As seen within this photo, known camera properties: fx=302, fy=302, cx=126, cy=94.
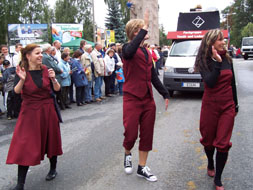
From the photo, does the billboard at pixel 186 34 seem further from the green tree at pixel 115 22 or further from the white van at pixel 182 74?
the green tree at pixel 115 22

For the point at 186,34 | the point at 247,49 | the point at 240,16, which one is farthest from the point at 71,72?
the point at 240,16

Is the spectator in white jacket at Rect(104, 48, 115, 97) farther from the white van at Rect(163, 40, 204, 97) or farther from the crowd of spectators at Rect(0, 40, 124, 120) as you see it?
the white van at Rect(163, 40, 204, 97)

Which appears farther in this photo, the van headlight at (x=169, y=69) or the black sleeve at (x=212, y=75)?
the van headlight at (x=169, y=69)

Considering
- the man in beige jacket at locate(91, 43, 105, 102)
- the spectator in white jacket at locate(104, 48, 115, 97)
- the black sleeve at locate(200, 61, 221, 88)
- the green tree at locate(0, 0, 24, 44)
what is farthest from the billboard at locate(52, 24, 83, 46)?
the black sleeve at locate(200, 61, 221, 88)

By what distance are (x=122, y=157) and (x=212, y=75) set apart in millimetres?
2064

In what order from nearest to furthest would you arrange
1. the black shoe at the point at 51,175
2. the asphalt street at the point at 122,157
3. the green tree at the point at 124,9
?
the asphalt street at the point at 122,157
the black shoe at the point at 51,175
the green tree at the point at 124,9

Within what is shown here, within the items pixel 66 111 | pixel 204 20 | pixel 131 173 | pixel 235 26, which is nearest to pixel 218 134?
pixel 131 173

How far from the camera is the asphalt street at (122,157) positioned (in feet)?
12.5

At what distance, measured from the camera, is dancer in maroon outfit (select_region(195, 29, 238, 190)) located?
3.45 m

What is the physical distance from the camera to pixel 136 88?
3.73m

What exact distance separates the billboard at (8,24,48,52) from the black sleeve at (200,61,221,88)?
105 ft

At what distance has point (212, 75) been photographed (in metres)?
3.47

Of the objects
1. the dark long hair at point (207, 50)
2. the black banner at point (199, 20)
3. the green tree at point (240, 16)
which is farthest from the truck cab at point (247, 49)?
the green tree at point (240, 16)

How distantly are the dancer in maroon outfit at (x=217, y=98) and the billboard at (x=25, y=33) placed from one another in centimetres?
3199
